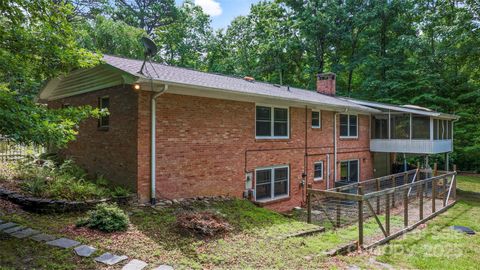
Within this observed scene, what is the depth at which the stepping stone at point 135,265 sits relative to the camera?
4.34m

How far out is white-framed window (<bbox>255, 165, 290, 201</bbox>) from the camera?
417 inches

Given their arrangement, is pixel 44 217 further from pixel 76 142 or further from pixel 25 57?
pixel 76 142

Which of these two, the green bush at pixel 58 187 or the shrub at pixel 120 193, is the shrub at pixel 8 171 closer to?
the green bush at pixel 58 187

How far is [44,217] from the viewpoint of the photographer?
6.18 m

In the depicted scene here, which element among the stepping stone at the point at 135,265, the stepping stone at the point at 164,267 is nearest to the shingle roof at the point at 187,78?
the stepping stone at the point at 135,265

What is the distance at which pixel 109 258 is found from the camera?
4527 mm

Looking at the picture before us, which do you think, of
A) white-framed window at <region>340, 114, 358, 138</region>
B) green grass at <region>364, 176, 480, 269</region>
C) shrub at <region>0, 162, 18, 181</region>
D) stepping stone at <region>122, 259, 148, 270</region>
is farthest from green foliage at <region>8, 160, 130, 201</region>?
white-framed window at <region>340, 114, 358, 138</region>

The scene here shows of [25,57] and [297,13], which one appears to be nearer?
[25,57]

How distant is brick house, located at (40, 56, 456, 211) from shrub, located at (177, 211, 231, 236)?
1.71m

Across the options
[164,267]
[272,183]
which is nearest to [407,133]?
[272,183]

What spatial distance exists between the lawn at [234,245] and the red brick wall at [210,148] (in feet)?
2.68

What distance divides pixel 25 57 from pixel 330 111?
1160cm

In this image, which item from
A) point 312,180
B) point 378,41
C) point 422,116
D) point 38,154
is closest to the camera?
point 38,154

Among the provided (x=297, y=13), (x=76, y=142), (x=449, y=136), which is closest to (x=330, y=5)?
(x=297, y=13)
